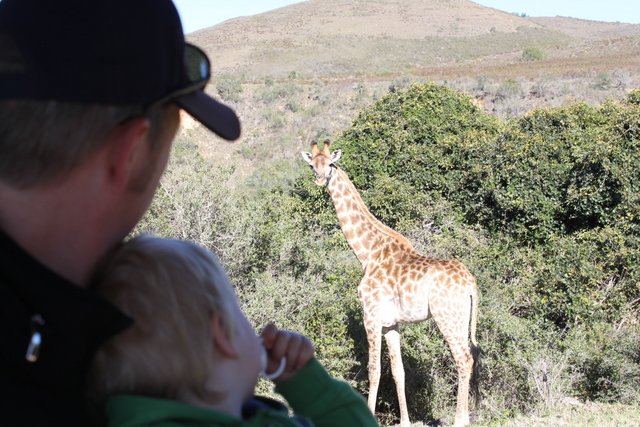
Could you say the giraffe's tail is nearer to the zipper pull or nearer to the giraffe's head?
the giraffe's head

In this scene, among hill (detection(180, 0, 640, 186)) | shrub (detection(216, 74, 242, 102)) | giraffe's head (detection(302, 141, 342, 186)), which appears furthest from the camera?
shrub (detection(216, 74, 242, 102))

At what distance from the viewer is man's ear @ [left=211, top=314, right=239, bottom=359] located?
1053 millimetres

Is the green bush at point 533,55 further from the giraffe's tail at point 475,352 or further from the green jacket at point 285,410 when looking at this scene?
the green jacket at point 285,410

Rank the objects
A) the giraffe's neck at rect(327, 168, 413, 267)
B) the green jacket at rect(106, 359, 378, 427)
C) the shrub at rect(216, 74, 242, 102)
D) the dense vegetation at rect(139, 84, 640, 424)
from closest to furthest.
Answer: the green jacket at rect(106, 359, 378, 427) < the giraffe's neck at rect(327, 168, 413, 267) < the dense vegetation at rect(139, 84, 640, 424) < the shrub at rect(216, 74, 242, 102)

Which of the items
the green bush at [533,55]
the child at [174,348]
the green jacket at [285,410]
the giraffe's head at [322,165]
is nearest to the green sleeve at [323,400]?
the green jacket at [285,410]

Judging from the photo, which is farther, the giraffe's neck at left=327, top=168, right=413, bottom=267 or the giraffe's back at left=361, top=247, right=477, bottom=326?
the giraffe's neck at left=327, top=168, right=413, bottom=267

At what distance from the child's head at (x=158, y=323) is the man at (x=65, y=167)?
0.04m

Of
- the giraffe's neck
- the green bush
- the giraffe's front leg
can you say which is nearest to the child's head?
the giraffe's front leg

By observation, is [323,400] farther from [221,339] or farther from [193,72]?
→ [193,72]

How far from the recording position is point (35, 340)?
2.70ft

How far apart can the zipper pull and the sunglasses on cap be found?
267mm

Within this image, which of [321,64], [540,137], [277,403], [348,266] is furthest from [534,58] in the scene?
[277,403]

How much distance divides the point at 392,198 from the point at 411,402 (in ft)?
16.8

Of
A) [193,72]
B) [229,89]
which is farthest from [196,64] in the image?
[229,89]
